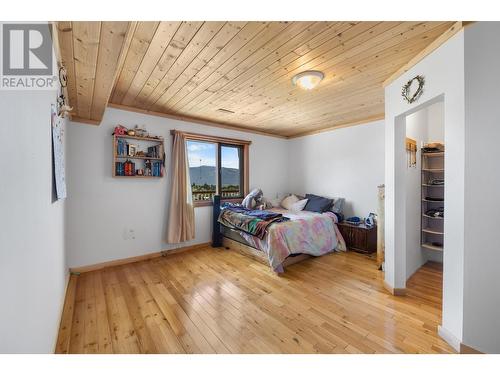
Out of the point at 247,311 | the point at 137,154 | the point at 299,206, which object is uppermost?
the point at 137,154

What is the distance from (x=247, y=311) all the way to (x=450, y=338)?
5.25 feet

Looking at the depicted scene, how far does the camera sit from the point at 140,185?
3.35 m

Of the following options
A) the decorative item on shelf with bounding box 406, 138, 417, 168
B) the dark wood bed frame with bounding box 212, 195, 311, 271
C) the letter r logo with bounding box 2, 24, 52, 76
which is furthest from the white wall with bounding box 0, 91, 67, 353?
the decorative item on shelf with bounding box 406, 138, 417, 168

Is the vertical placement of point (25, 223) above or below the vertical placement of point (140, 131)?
below

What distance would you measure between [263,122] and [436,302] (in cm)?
360

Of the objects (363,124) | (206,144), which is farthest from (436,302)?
(206,144)

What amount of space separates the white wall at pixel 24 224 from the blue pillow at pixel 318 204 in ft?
12.7

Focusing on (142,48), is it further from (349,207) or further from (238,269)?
(349,207)

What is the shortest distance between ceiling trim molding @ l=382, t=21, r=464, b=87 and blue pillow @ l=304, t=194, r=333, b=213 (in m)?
2.35

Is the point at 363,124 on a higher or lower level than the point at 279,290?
higher

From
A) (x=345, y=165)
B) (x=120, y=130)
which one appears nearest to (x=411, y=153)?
(x=345, y=165)

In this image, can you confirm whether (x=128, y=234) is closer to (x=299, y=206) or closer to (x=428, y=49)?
(x=299, y=206)

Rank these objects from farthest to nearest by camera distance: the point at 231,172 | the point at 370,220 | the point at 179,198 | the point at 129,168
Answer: the point at 231,172
the point at 370,220
the point at 179,198
the point at 129,168

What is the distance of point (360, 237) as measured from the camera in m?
3.62
